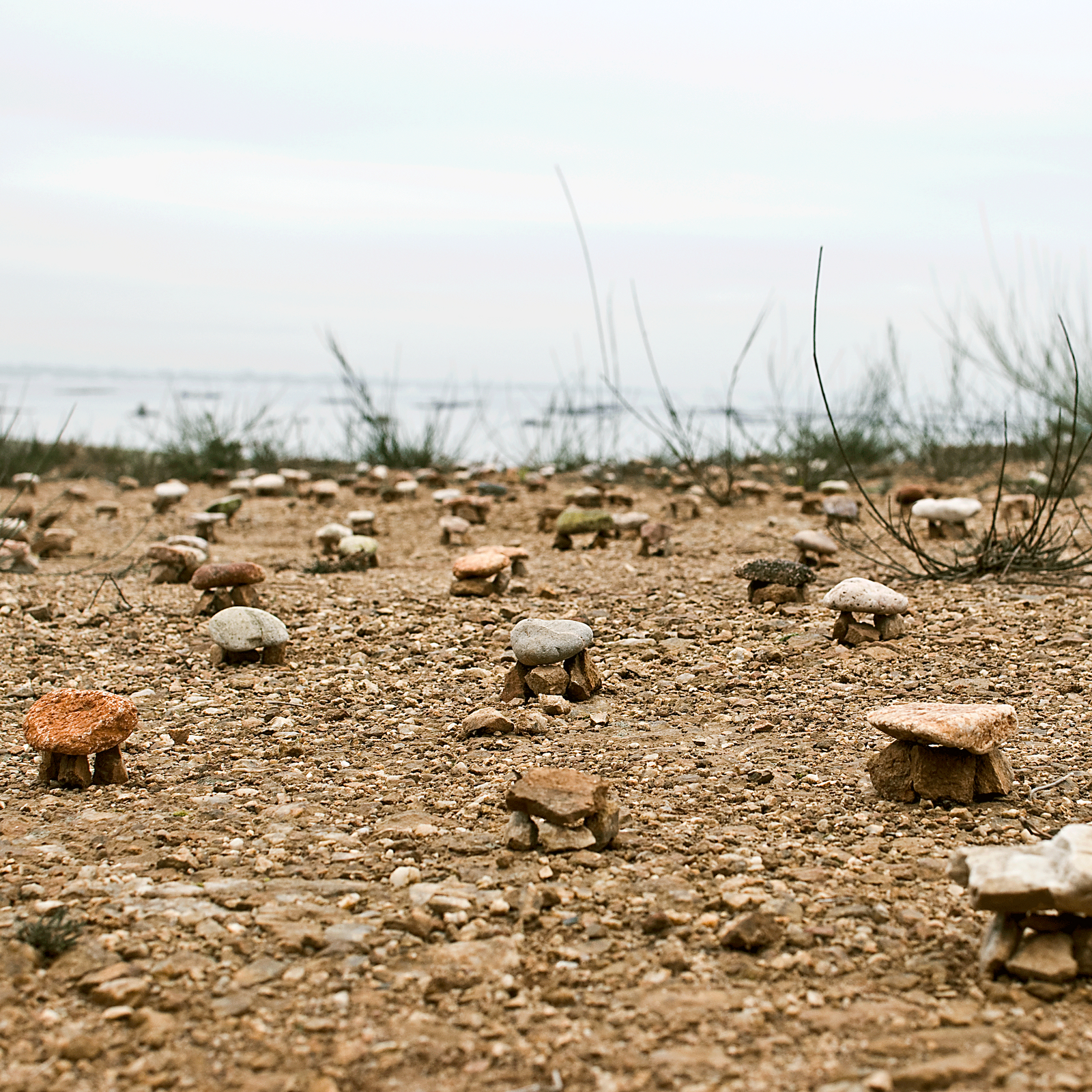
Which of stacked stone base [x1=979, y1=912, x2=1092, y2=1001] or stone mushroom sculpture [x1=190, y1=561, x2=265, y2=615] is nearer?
stacked stone base [x1=979, y1=912, x2=1092, y2=1001]

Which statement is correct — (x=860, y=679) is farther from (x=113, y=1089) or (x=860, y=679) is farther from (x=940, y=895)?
(x=113, y=1089)

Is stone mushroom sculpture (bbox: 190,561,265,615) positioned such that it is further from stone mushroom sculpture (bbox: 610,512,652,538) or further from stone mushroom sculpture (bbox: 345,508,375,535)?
stone mushroom sculpture (bbox: 610,512,652,538)

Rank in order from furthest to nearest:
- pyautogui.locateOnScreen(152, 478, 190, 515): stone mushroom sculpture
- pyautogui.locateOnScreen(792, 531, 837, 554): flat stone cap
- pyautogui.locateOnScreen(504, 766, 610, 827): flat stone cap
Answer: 1. pyautogui.locateOnScreen(152, 478, 190, 515): stone mushroom sculpture
2. pyautogui.locateOnScreen(792, 531, 837, 554): flat stone cap
3. pyautogui.locateOnScreen(504, 766, 610, 827): flat stone cap

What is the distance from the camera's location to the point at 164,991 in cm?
161

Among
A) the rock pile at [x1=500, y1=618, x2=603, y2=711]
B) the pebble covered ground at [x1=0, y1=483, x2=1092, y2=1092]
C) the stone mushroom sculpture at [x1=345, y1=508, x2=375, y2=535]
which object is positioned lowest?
the pebble covered ground at [x1=0, y1=483, x2=1092, y2=1092]

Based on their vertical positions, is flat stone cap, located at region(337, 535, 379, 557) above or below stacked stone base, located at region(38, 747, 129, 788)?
above

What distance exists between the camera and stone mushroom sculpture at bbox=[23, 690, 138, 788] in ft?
8.03

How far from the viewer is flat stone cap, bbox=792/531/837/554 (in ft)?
15.6

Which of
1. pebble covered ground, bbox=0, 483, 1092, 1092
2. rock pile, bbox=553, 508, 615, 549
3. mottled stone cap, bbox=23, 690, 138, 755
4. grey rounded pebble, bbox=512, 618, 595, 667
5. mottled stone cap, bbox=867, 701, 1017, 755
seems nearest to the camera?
pebble covered ground, bbox=0, 483, 1092, 1092

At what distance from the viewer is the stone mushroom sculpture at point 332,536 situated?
5.77m

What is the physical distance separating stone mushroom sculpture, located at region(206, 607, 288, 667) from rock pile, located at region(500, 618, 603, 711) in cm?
87

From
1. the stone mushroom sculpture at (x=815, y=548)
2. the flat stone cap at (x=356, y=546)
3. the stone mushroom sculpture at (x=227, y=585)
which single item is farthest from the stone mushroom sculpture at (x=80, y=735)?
the stone mushroom sculpture at (x=815, y=548)

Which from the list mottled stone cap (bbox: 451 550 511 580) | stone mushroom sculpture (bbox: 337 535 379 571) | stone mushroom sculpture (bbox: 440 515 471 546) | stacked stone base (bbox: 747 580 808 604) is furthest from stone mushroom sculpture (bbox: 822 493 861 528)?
stone mushroom sculpture (bbox: 337 535 379 571)

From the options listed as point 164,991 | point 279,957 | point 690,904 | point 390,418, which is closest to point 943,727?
point 690,904
